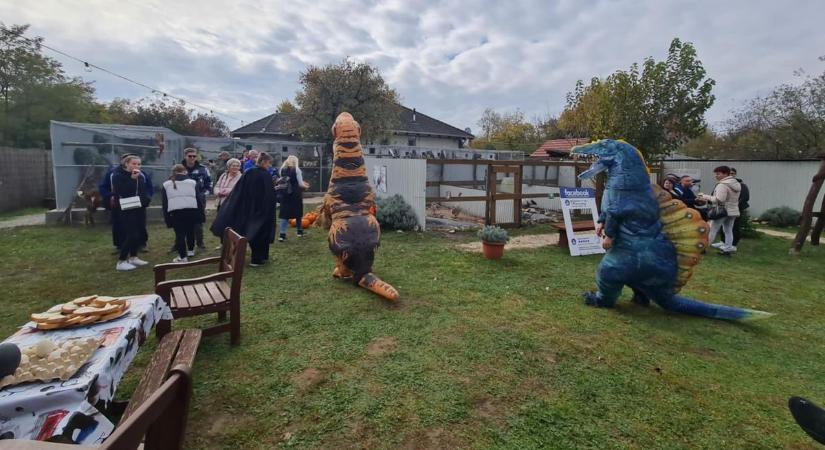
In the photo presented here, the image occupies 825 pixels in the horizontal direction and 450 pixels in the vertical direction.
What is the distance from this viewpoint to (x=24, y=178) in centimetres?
1294

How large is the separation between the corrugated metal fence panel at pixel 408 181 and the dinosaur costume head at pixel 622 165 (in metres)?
4.92

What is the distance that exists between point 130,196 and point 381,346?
4.75m

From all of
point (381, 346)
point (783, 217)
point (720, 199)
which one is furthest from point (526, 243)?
point (783, 217)

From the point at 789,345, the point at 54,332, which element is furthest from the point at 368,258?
the point at 789,345

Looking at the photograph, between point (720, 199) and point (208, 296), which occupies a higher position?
point (720, 199)

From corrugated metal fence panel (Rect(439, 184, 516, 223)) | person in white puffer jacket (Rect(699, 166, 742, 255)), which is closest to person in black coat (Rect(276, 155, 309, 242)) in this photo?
corrugated metal fence panel (Rect(439, 184, 516, 223))

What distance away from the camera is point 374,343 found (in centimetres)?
369

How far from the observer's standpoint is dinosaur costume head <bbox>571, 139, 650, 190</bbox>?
4391 millimetres

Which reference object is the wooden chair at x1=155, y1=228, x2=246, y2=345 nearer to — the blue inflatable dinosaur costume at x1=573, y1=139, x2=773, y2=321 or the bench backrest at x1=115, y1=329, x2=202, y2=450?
the bench backrest at x1=115, y1=329, x2=202, y2=450

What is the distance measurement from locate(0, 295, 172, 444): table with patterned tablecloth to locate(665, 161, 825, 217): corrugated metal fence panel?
13670 mm

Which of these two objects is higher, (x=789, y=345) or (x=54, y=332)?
(x=54, y=332)

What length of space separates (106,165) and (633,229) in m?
12.0

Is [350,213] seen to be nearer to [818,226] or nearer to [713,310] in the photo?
[713,310]

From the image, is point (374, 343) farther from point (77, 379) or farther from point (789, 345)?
point (789, 345)
